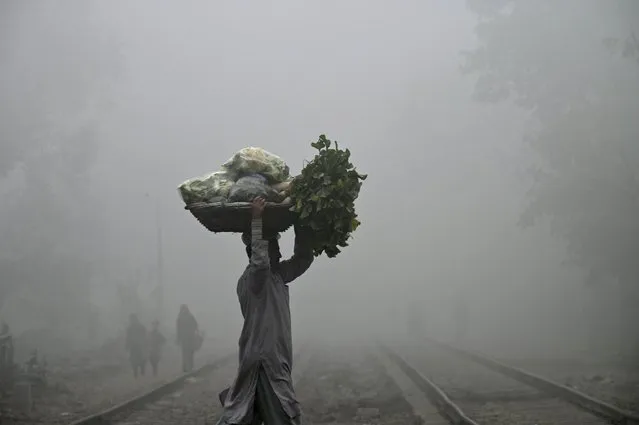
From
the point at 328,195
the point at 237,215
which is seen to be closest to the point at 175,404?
the point at 237,215

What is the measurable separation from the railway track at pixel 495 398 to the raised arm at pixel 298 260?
521 cm

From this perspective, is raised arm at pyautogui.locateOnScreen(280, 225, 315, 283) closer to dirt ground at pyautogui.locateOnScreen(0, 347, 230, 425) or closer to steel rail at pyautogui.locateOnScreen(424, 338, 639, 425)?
steel rail at pyautogui.locateOnScreen(424, 338, 639, 425)

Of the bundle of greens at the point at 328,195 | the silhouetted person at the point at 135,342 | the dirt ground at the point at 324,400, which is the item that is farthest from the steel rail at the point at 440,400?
the silhouetted person at the point at 135,342

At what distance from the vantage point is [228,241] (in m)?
87.3

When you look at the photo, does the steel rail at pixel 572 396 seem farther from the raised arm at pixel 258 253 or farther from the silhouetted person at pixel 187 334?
the silhouetted person at pixel 187 334

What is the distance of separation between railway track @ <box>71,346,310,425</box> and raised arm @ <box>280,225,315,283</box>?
20.1 ft

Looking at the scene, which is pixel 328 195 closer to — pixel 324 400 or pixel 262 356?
pixel 262 356

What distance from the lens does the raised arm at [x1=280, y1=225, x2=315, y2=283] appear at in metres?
4.16

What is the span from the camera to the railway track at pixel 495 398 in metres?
8.89

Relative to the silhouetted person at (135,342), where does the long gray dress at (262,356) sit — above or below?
above

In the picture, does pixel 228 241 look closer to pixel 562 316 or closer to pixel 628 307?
pixel 562 316

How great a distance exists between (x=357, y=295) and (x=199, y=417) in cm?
7081

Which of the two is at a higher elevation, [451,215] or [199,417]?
[451,215]

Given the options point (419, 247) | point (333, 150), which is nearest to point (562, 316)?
point (333, 150)
